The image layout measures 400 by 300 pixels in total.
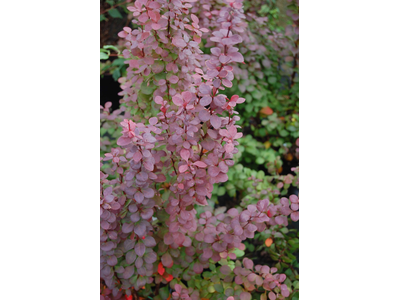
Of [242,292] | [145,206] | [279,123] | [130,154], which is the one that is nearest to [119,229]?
[145,206]

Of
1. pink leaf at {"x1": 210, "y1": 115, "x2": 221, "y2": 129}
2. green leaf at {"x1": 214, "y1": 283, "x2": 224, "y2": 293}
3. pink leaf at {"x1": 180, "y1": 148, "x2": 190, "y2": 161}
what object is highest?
pink leaf at {"x1": 210, "y1": 115, "x2": 221, "y2": 129}

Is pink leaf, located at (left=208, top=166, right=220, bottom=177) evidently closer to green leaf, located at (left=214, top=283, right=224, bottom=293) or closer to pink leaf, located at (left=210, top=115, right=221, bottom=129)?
pink leaf, located at (left=210, top=115, right=221, bottom=129)

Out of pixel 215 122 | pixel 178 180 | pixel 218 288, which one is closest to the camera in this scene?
pixel 215 122

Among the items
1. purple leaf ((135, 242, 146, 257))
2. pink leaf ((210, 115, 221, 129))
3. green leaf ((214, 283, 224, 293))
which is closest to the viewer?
pink leaf ((210, 115, 221, 129))

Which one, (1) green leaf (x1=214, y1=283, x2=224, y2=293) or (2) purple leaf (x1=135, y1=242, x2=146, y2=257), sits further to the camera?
(1) green leaf (x1=214, y1=283, x2=224, y2=293)

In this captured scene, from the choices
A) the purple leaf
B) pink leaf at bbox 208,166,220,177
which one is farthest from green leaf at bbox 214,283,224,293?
pink leaf at bbox 208,166,220,177

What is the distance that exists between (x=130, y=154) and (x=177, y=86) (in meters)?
0.38

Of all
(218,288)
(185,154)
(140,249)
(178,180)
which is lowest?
(218,288)

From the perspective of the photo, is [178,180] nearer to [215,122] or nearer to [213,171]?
[213,171]

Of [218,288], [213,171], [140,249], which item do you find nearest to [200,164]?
[213,171]

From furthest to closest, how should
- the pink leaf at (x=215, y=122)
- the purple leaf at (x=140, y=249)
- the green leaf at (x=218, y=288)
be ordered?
1. the green leaf at (x=218, y=288)
2. the purple leaf at (x=140, y=249)
3. the pink leaf at (x=215, y=122)

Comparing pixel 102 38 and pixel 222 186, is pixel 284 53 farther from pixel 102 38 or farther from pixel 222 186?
pixel 102 38

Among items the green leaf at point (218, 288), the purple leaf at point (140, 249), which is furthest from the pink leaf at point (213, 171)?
the green leaf at point (218, 288)

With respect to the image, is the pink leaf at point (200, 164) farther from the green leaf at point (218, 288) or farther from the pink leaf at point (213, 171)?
the green leaf at point (218, 288)
